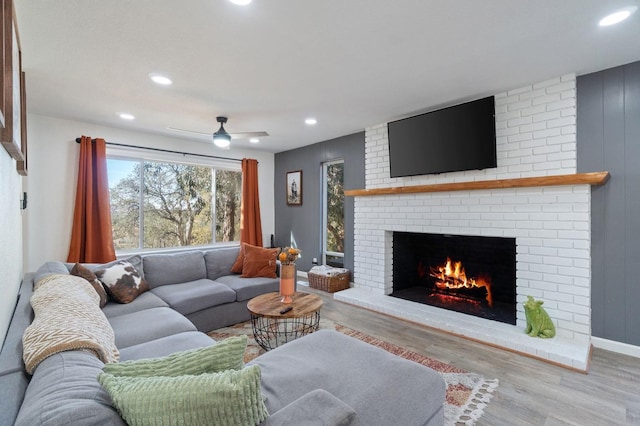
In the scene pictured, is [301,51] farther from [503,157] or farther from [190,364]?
[503,157]

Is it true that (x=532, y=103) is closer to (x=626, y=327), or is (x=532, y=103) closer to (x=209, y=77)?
(x=626, y=327)

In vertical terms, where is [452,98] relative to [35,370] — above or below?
above

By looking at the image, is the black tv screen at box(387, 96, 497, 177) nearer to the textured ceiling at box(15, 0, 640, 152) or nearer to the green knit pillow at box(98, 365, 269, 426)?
the textured ceiling at box(15, 0, 640, 152)

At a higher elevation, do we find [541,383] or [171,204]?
[171,204]

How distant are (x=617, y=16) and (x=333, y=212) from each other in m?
3.95

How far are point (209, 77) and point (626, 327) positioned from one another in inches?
167

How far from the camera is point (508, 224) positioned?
315 centimetres

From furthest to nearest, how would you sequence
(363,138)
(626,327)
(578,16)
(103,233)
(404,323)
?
(363,138), (103,233), (404,323), (626,327), (578,16)

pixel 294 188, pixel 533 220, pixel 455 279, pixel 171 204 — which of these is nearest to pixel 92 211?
pixel 171 204

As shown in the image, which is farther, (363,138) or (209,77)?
(363,138)

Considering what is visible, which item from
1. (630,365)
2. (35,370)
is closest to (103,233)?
(35,370)

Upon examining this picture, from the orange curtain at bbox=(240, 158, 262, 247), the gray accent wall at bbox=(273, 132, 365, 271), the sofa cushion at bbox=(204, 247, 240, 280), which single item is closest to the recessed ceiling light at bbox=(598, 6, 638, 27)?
the gray accent wall at bbox=(273, 132, 365, 271)

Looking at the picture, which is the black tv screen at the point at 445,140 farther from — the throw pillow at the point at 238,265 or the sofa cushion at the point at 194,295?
the sofa cushion at the point at 194,295

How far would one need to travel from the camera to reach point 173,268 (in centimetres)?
358
